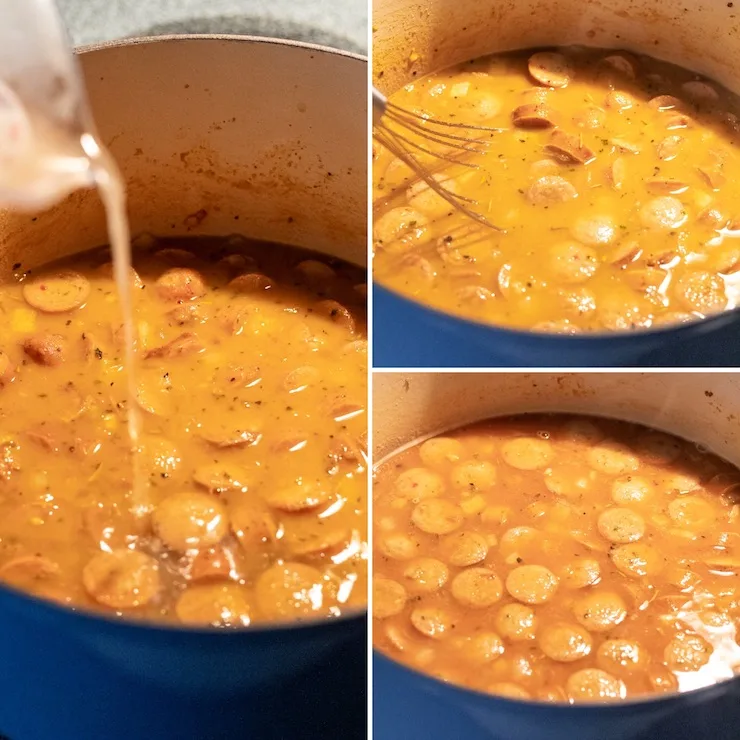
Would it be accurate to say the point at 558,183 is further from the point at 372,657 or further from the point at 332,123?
the point at 372,657

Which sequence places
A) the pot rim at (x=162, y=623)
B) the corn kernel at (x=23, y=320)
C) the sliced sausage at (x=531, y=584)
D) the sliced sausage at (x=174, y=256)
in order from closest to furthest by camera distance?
the pot rim at (x=162, y=623)
the sliced sausage at (x=531, y=584)
the corn kernel at (x=23, y=320)
the sliced sausage at (x=174, y=256)

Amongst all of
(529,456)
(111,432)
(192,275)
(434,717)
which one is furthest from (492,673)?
(192,275)

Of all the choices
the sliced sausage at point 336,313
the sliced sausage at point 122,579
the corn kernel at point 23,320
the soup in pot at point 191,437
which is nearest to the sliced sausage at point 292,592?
the soup in pot at point 191,437

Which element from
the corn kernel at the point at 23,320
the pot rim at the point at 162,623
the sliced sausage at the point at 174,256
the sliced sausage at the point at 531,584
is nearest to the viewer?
the pot rim at the point at 162,623

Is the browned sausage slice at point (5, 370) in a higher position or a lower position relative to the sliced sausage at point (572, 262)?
lower

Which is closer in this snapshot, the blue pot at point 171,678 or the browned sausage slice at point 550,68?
the blue pot at point 171,678

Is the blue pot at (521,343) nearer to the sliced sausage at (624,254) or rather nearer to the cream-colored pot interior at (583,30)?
the sliced sausage at (624,254)

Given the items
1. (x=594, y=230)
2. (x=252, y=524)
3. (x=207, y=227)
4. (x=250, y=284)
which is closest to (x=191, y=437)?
(x=252, y=524)

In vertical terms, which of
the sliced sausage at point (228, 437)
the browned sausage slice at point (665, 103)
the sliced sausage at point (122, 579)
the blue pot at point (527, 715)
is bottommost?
the blue pot at point (527, 715)
